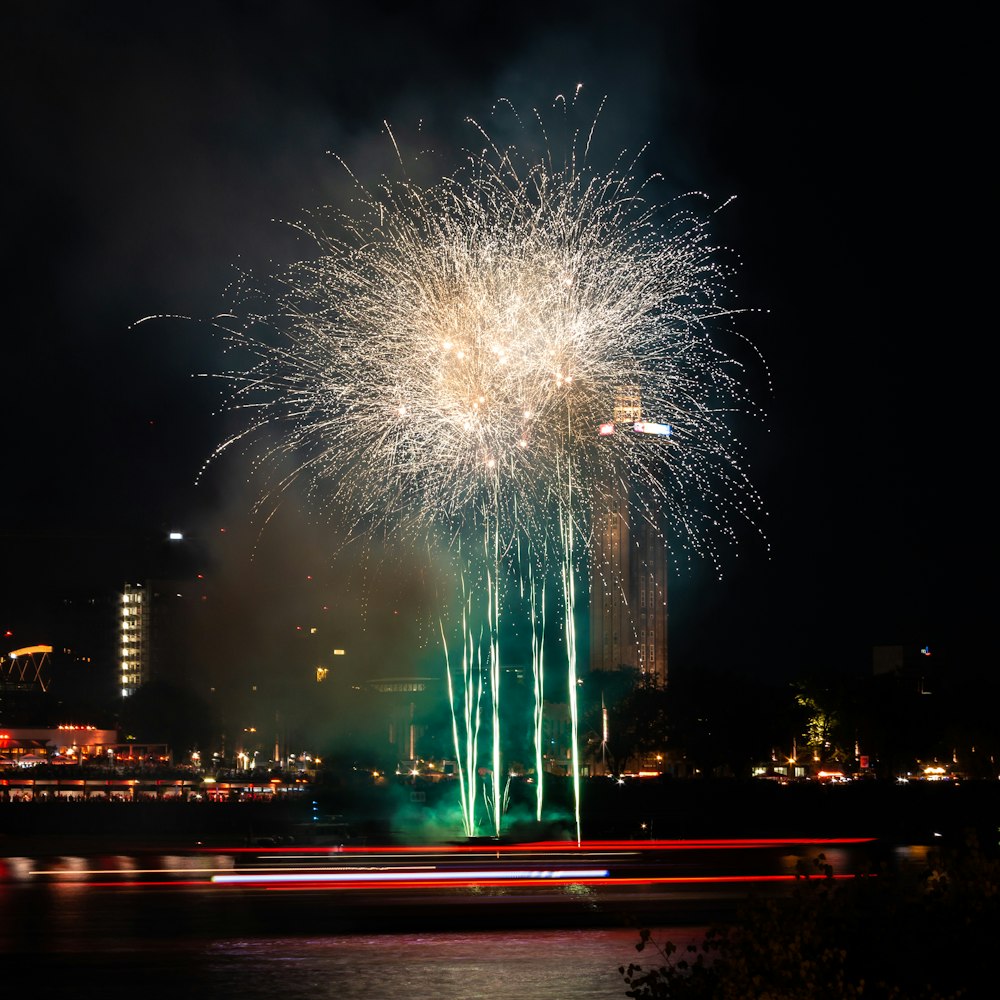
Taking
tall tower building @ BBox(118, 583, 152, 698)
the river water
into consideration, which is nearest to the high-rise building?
tall tower building @ BBox(118, 583, 152, 698)

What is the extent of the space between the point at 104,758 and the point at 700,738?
140 ft

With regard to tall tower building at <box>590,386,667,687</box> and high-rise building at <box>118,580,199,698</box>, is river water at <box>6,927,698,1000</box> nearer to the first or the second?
tall tower building at <box>590,386,667,687</box>

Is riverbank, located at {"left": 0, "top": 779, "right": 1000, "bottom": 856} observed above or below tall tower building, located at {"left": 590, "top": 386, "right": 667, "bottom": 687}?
below

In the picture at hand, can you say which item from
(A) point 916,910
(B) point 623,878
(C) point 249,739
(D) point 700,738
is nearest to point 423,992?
(A) point 916,910

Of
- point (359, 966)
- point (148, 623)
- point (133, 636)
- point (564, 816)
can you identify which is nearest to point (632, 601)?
point (148, 623)

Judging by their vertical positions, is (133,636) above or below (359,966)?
above

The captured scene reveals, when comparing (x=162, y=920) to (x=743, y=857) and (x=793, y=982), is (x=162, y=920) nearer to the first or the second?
(x=793, y=982)

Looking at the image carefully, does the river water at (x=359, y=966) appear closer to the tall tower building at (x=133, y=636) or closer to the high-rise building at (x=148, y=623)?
the high-rise building at (x=148, y=623)

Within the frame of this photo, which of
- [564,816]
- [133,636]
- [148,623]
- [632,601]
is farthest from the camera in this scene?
[133,636]

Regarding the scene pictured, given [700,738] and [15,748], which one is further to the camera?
[15,748]

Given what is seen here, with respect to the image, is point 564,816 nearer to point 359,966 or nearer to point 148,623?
point 359,966

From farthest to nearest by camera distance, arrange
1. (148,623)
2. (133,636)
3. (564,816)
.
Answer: (133,636) → (148,623) → (564,816)

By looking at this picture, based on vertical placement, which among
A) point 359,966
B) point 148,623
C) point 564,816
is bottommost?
point 359,966

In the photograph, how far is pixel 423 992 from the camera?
13109mm
